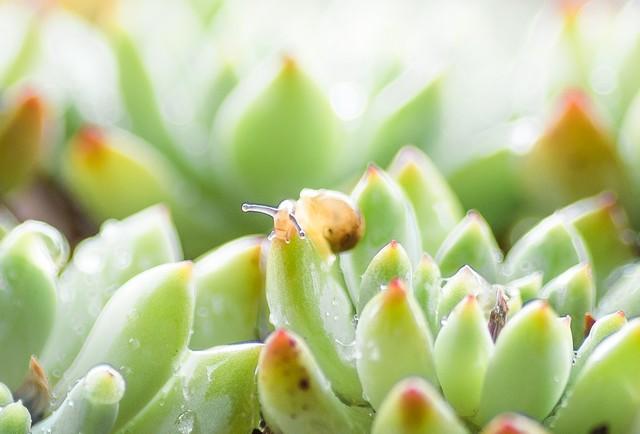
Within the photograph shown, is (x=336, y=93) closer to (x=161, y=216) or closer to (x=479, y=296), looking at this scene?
(x=161, y=216)

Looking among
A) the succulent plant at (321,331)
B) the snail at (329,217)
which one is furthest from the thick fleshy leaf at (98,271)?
the snail at (329,217)

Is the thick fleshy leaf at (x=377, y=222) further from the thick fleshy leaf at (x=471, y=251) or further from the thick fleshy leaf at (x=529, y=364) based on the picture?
the thick fleshy leaf at (x=529, y=364)

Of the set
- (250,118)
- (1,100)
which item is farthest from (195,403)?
(1,100)

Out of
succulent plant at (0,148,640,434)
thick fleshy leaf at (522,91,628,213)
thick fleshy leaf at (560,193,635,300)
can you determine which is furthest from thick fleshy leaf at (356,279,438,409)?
thick fleshy leaf at (522,91,628,213)

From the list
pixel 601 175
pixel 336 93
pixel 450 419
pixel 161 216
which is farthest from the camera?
pixel 336 93

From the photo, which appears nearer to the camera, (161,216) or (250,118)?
(161,216)

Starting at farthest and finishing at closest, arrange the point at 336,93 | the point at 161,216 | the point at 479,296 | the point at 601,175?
the point at 336,93 < the point at 601,175 < the point at 161,216 < the point at 479,296

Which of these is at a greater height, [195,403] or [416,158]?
[416,158]
